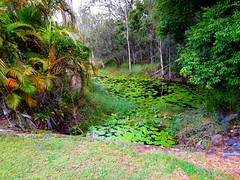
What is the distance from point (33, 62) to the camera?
376cm

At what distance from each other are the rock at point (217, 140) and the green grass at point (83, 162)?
1408 millimetres

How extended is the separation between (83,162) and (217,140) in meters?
3.01

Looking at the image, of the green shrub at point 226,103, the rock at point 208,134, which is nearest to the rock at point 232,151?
the rock at point 208,134

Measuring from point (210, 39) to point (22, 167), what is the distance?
5042mm

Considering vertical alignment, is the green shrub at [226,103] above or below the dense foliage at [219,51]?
below

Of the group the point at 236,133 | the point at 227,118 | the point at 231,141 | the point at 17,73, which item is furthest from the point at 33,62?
the point at 227,118

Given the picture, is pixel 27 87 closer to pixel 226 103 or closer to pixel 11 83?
pixel 11 83

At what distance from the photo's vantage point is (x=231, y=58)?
354 centimetres

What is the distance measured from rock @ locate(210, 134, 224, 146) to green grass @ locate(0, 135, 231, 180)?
1.41 meters

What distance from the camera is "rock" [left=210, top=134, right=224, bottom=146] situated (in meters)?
3.18

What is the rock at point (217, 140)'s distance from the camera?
3.18m

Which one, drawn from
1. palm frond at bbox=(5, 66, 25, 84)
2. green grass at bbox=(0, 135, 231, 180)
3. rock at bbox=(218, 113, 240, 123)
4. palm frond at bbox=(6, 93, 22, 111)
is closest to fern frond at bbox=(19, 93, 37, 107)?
palm frond at bbox=(6, 93, 22, 111)

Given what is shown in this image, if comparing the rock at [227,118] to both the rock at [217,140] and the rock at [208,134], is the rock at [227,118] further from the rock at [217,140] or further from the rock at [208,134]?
the rock at [217,140]

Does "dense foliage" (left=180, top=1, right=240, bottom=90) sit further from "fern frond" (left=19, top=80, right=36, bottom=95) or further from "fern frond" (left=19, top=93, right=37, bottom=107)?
"fern frond" (left=19, top=93, right=37, bottom=107)
